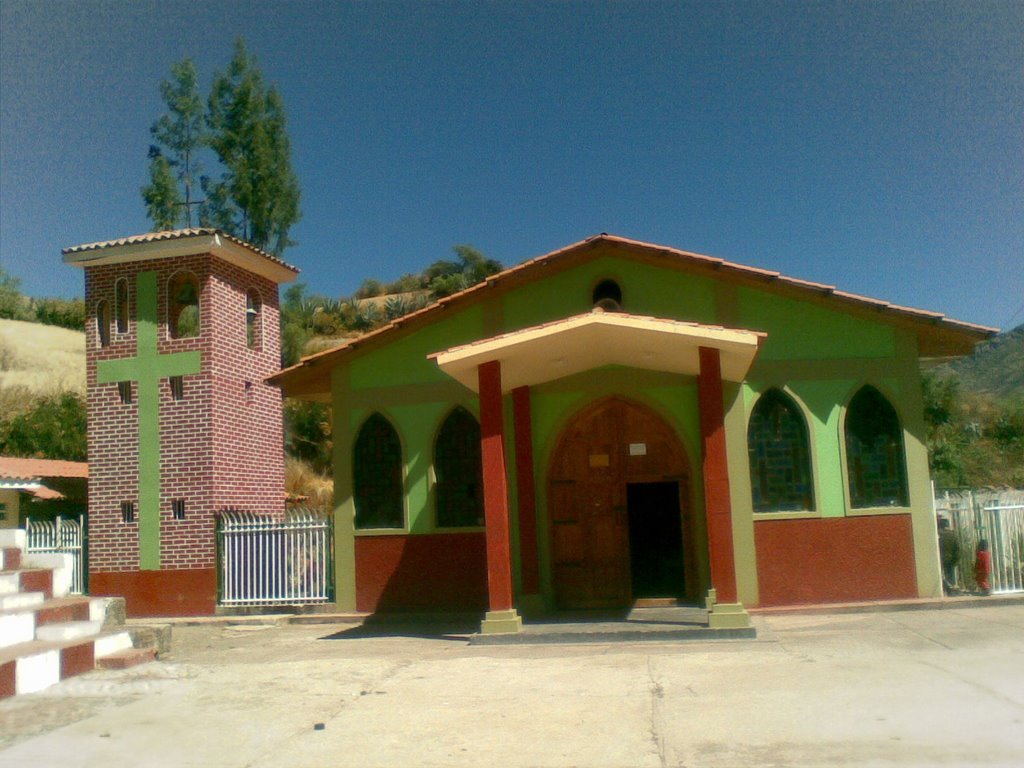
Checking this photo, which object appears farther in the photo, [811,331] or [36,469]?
[36,469]

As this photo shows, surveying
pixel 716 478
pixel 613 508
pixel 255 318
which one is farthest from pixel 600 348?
pixel 255 318

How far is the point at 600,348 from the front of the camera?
13.1 m

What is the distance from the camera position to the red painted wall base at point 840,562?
1391 cm

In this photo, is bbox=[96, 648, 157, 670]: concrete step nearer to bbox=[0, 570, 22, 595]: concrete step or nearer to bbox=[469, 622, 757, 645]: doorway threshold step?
bbox=[0, 570, 22, 595]: concrete step

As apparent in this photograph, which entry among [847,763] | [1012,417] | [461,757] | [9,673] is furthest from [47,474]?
[1012,417]

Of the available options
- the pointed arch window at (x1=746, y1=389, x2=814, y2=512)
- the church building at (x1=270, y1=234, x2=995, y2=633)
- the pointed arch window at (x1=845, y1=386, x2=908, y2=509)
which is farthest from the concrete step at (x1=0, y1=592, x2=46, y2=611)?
the pointed arch window at (x1=845, y1=386, x2=908, y2=509)

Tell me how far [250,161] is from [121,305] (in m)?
18.3

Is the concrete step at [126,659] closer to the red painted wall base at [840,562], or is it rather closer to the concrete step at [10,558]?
the concrete step at [10,558]

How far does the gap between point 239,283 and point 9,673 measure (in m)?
10.9

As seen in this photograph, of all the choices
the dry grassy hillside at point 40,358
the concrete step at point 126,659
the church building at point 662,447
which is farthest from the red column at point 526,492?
the dry grassy hillside at point 40,358

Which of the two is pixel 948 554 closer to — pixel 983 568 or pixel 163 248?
pixel 983 568

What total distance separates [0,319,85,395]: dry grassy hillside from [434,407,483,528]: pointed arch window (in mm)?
33824

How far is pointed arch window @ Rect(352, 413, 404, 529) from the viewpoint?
15.4 meters

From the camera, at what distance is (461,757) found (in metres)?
6.71
